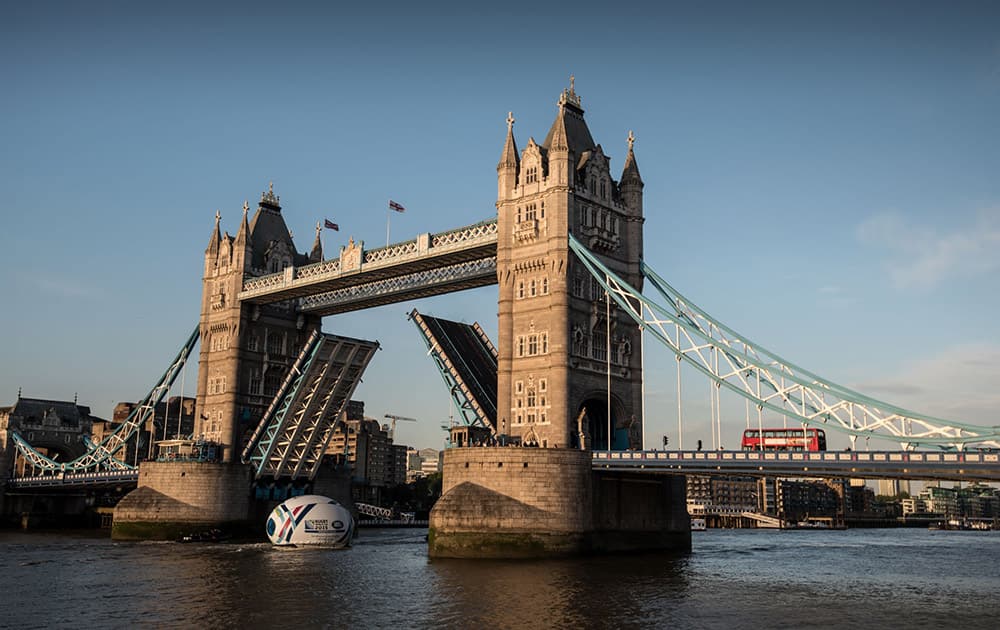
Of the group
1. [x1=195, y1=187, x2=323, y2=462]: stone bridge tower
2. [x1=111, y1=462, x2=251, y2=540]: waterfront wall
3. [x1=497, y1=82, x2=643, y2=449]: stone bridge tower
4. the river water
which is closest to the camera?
the river water

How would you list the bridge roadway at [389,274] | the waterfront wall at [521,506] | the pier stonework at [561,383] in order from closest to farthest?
the waterfront wall at [521,506]
the pier stonework at [561,383]
the bridge roadway at [389,274]

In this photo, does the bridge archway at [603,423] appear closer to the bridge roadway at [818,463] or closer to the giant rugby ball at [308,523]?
the bridge roadway at [818,463]

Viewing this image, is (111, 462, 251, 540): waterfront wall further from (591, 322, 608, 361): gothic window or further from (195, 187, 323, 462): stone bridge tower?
(591, 322, 608, 361): gothic window

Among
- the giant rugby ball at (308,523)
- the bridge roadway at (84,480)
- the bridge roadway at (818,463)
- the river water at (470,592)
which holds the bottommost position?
the river water at (470,592)

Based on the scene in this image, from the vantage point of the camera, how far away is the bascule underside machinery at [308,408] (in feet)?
249

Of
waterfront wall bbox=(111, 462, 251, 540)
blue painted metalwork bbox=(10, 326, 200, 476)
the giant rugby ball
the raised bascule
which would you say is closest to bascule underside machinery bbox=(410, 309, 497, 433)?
the raised bascule

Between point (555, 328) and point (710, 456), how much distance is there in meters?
13.7

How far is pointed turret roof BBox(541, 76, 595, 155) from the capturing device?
64375 mm

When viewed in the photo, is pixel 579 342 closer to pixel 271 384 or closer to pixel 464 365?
pixel 464 365

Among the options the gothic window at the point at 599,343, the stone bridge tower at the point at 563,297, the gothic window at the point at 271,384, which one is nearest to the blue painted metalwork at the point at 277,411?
the gothic window at the point at 271,384

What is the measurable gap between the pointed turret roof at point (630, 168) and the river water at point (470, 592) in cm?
2688

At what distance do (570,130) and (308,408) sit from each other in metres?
31.7

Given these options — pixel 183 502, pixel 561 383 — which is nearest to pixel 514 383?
pixel 561 383

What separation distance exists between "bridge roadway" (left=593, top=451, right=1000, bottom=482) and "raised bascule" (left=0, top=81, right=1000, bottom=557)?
101 mm
